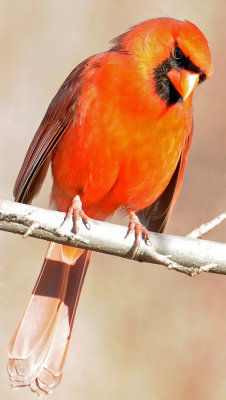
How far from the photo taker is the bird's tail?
4324mm

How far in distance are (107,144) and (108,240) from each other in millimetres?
606

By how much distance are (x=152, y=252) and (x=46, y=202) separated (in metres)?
1.97

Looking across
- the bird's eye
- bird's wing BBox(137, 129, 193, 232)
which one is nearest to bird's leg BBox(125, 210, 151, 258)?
bird's wing BBox(137, 129, 193, 232)

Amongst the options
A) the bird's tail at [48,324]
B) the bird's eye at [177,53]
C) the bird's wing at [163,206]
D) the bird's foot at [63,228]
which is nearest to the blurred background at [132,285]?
the bird's wing at [163,206]

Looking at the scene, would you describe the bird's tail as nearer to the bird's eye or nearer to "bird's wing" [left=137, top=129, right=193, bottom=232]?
"bird's wing" [left=137, top=129, right=193, bottom=232]

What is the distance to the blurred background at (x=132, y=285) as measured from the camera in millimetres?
5254

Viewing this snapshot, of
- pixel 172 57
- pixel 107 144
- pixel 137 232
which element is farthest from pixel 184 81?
pixel 137 232

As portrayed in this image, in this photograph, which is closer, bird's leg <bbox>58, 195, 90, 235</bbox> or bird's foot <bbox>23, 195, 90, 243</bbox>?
bird's foot <bbox>23, 195, 90, 243</bbox>

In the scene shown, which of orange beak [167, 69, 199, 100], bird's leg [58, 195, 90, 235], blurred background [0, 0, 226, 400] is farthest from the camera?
blurred background [0, 0, 226, 400]

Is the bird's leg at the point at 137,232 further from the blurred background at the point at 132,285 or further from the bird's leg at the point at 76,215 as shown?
the blurred background at the point at 132,285

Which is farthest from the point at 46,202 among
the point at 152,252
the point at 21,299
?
the point at 152,252

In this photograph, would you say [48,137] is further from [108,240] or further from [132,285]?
[132,285]

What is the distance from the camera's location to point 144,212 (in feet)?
15.8

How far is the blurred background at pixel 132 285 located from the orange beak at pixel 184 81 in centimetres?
111
